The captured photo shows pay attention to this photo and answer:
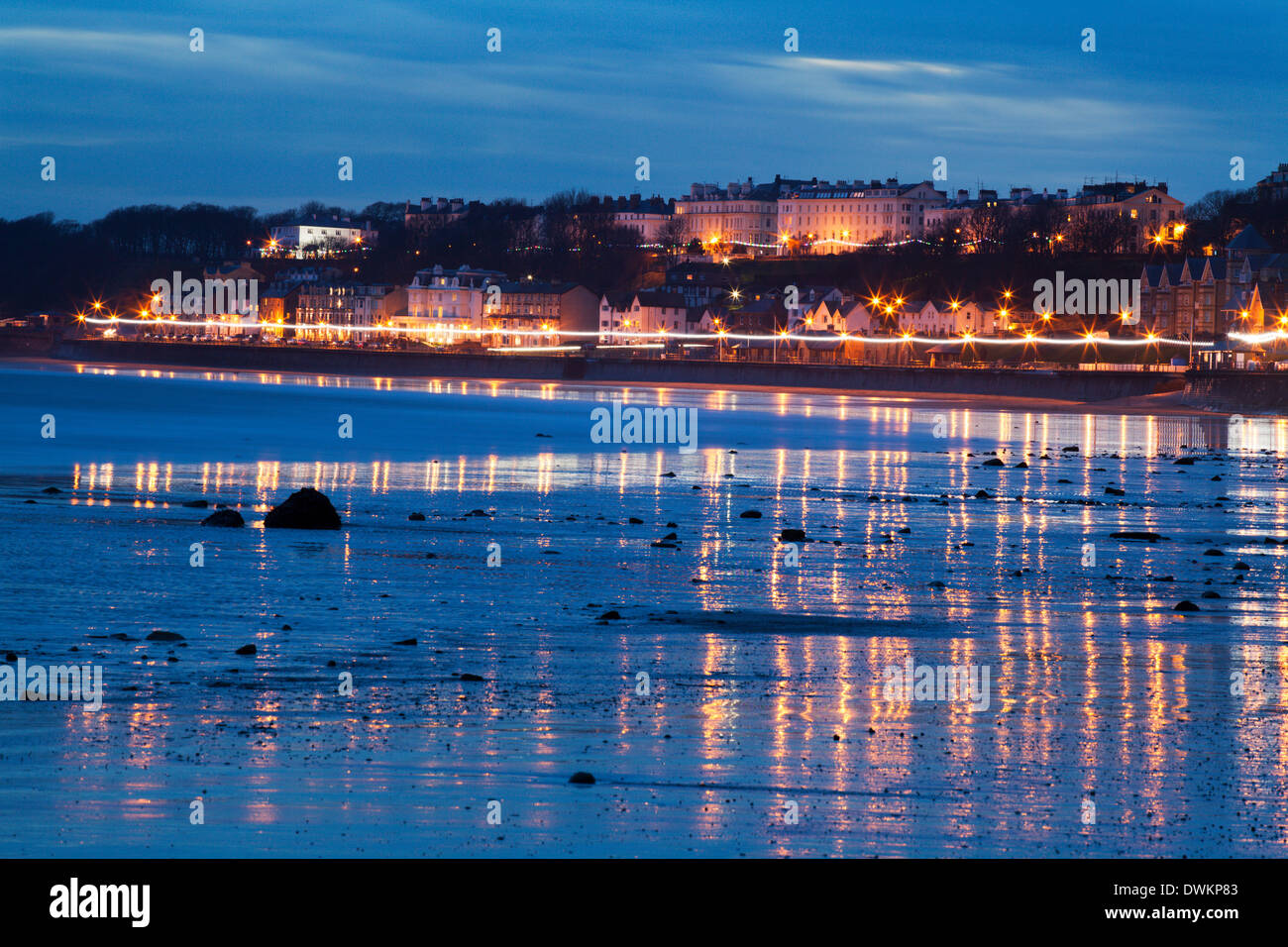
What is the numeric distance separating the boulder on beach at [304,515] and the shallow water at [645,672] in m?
0.54

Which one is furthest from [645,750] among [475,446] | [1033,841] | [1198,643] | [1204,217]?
[1204,217]

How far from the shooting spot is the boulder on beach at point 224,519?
20875mm

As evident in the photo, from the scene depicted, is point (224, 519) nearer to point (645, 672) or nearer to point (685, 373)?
point (645, 672)

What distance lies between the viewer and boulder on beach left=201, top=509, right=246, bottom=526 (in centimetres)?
2088

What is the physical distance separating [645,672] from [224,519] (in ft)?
35.3

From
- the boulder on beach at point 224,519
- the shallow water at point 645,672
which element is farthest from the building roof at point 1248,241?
the boulder on beach at point 224,519

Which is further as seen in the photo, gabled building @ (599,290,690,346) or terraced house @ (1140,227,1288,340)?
gabled building @ (599,290,690,346)

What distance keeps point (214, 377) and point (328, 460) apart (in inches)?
3151

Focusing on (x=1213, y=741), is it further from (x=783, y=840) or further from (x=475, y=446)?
(x=475, y=446)

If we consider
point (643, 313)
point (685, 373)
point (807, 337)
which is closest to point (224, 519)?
point (685, 373)

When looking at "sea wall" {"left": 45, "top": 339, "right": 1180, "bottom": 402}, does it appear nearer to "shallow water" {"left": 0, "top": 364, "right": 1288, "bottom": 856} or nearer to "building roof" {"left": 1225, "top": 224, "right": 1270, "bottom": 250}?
"building roof" {"left": 1225, "top": 224, "right": 1270, "bottom": 250}

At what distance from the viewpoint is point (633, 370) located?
399ft

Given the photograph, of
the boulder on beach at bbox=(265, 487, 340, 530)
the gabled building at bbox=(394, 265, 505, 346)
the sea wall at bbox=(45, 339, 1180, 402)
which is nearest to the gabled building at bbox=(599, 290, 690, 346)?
the gabled building at bbox=(394, 265, 505, 346)

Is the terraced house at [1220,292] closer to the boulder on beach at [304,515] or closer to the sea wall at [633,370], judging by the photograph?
the sea wall at [633,370]
